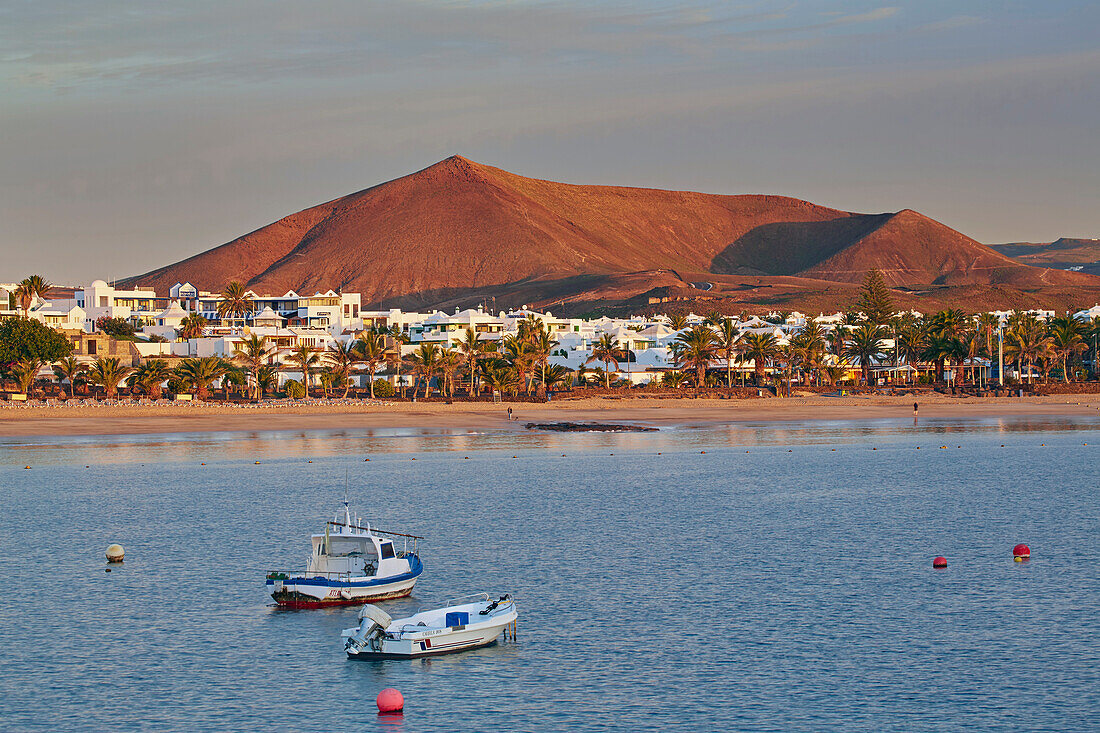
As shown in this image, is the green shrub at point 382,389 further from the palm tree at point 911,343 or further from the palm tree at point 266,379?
the palm tree at point 911,343

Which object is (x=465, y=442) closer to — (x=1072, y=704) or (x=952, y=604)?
(x=952, y=604)

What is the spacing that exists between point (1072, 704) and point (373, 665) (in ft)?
46.9

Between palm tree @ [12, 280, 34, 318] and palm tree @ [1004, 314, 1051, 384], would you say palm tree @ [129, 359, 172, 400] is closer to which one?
palm tree @ [12, 280, 34, 318]

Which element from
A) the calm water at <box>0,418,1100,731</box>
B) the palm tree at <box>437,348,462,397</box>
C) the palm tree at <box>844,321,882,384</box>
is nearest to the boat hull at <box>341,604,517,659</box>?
the calm water at <box>0,418,1100,731</box>

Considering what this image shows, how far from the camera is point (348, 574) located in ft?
106

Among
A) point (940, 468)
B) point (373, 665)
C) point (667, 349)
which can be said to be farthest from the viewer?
point (667, 349)

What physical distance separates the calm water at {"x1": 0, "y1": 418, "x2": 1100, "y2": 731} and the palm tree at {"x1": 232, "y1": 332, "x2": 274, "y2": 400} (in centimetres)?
4582

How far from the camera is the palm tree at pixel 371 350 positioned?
110750 millimetres

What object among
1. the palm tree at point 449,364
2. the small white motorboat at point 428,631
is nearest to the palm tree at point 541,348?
the palm tree at point 449,364

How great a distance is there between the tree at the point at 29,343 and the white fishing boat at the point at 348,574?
3265 inches

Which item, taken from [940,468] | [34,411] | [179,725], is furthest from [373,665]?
[34,411]

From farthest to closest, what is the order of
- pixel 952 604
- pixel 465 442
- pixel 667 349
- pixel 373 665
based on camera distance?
pixel 667 349 → pixel 465 442 → pixel 952 604 → pixel 373 665

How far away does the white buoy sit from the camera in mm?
37562

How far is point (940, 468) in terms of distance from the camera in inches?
2539
